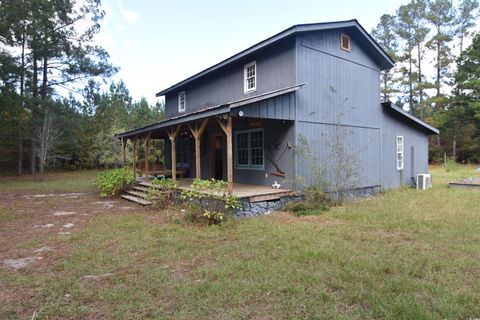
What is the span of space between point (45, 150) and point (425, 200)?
20.2 m

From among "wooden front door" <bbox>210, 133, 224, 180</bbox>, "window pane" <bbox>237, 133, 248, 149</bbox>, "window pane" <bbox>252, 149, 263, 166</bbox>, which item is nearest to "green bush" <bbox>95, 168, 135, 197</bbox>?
"wooden front door" <bbox>210, 133, 224, 180</bbox>

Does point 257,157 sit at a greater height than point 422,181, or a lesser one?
greater

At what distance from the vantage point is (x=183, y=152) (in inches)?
554

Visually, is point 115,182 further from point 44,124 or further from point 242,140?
point 44,124

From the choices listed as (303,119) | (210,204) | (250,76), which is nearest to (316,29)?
(250,76)

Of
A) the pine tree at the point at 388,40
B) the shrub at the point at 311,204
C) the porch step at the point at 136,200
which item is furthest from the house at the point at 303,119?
the pine tree at the point at 388,40

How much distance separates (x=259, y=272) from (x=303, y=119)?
5.84 m

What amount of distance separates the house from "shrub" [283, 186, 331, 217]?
0.43 metres

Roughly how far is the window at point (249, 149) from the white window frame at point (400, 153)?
6565 mm

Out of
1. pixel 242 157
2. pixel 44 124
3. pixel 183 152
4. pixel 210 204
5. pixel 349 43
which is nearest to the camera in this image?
pixel 210 204

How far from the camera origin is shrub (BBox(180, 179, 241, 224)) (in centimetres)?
645

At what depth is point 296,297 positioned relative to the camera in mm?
3172

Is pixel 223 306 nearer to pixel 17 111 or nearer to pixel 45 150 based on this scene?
pixel 45 150

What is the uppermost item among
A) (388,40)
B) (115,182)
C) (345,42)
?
(388,40)
